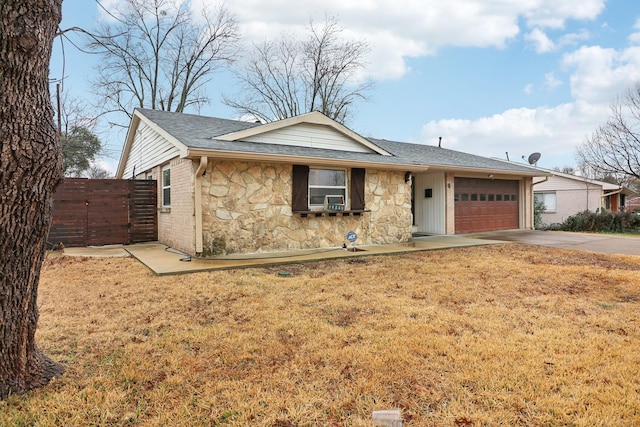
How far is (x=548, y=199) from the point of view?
19.4 meters

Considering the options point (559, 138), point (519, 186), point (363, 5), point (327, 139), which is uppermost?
point (363, 5)

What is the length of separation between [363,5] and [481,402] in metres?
14.5

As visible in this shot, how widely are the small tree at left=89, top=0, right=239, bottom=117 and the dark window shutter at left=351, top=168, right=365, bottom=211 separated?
17357 millimetres

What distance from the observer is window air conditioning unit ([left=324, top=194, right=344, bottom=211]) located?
872 cm

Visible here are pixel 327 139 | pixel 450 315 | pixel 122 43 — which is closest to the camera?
pixel 450 315

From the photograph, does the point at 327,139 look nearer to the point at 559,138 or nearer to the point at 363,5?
the point at 363,5

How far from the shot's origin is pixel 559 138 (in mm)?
22844

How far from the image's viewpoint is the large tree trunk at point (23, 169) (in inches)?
77.6

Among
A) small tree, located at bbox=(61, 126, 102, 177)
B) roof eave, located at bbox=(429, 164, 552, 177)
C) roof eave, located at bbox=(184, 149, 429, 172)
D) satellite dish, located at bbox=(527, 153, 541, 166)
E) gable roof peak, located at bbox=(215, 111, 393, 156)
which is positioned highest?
small tree, located at bbox=(61, 126, 102, 177)

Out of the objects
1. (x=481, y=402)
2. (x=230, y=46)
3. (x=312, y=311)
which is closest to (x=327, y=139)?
(x=312, y=311)

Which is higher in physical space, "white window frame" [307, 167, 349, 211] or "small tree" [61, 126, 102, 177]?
"small tree" [61, 126, 102, 177]

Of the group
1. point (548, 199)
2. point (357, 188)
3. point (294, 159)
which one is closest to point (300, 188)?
point (294, 159)

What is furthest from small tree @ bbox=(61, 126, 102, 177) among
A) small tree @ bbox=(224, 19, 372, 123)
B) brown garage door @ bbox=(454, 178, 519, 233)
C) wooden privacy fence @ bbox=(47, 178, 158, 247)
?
brown garage door @ bbox=(454, 178, 519, 233)

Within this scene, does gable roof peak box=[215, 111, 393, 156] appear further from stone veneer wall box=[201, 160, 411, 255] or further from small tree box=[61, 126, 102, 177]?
small tree box=[61, 126, 102, 177]
